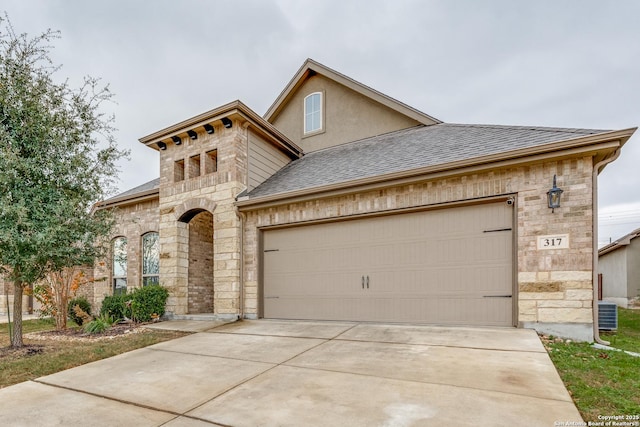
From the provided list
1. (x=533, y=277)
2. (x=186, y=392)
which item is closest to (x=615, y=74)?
(x=533, y=277)

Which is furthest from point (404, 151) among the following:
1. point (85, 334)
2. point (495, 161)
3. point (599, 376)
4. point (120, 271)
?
point (120, 271)

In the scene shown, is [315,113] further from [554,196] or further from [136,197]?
[554,196]

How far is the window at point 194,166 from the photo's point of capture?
977 centimetres

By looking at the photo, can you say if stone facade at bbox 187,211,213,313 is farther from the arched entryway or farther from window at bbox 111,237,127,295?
window at bbox 111,237,127,295

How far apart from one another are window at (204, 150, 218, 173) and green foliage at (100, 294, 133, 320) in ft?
13.1

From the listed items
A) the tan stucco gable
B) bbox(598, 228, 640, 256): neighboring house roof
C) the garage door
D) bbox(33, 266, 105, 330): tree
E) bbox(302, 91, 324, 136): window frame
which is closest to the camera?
the garage door

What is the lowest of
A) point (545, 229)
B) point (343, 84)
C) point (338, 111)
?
point (545, 229)

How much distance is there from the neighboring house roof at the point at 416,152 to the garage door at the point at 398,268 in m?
0.96

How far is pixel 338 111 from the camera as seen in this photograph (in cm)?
1134

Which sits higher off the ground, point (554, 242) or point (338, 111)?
point (338, 111)

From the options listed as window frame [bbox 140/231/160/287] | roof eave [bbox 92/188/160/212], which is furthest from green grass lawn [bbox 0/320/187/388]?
roof eave [bbox 92/188/160/212]

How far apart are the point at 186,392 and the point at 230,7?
14.1 meters

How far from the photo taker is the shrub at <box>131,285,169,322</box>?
28.7 ft

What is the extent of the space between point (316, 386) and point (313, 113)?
32.1ft
